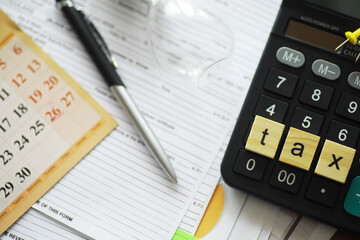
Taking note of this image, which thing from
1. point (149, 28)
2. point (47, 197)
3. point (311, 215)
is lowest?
point (47, 197)

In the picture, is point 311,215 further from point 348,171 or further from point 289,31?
point 289,31

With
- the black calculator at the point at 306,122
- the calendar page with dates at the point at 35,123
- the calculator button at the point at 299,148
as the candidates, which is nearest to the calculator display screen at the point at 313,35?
the black calculator at the point at 306,122

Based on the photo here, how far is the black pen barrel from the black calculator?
0.16 metres

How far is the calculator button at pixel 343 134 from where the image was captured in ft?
1.23

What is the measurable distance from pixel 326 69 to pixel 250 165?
0.13 m

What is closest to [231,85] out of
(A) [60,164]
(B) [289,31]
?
(B) [289,31]

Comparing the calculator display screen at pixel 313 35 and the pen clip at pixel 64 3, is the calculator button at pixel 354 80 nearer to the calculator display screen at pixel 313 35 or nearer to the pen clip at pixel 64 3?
the calculator display screen at pixel 313 35

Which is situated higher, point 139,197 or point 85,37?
point 85,37

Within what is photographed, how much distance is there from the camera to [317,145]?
0.37m

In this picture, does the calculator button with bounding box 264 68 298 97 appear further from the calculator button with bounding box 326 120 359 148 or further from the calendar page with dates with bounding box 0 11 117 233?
the calendar page with dates with bounding box 0 11 117 233

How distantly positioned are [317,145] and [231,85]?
122 millimetres

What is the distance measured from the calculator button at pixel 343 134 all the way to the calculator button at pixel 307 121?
0.04 ft

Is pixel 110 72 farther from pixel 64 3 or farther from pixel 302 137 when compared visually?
pixel 302 137

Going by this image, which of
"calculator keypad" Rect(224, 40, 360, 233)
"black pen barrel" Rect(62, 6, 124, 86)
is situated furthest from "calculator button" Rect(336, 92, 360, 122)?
"black pen barrel" Rect(62, 6, 124, 86)
